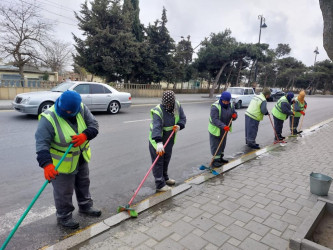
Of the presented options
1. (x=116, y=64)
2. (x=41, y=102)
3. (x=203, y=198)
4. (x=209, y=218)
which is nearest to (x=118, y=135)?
(x=41, y=102)

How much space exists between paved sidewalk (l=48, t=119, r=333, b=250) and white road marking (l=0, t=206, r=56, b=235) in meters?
0.91

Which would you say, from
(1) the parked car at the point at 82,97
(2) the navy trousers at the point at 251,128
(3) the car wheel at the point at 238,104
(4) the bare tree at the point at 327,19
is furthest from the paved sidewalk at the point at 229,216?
(3) the car wheel at the point at 238,104

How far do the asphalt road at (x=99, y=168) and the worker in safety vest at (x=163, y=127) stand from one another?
357mm

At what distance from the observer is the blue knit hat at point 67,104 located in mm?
2586

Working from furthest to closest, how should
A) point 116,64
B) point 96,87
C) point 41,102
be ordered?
point 116,64
point 96,87
point 41,102

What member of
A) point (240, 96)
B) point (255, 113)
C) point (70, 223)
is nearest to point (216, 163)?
point (255, 113)

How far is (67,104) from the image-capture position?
258cm

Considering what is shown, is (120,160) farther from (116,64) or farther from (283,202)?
(116,64)

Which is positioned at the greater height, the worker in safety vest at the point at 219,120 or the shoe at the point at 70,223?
the worker in safety vest at the point at 219,120

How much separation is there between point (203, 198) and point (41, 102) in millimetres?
7630

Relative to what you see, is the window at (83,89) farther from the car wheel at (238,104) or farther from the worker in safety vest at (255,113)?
the car wheel at (238,104)

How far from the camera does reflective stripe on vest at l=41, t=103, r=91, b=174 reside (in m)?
2.64

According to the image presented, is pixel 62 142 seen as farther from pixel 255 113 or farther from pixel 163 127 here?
pixel 255 113

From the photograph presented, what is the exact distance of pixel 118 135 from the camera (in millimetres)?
7453
